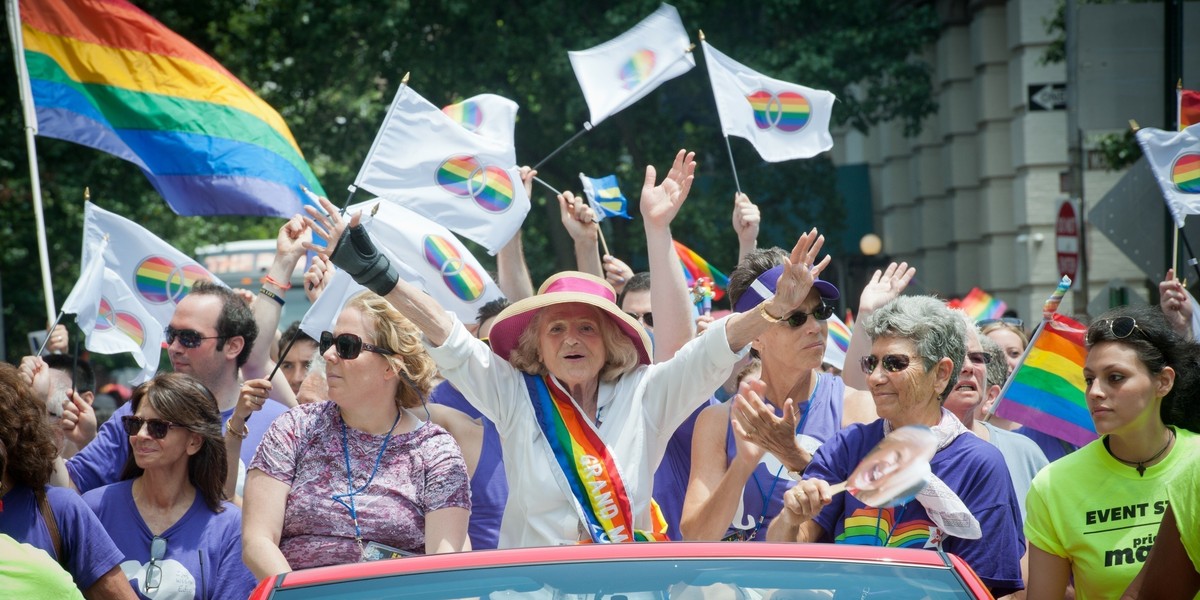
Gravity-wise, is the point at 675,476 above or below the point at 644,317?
below

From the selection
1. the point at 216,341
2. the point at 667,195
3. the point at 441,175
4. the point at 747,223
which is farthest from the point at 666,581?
the point at 441,175

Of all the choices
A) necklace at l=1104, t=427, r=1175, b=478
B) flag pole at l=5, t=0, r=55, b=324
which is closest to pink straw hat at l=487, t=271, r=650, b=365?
necklace at l=1104, t=427, r=1175, b=478

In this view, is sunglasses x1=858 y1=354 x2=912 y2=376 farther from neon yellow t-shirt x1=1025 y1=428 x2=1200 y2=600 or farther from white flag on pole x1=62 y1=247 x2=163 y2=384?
white flag on pole x1=62 y1=247 x2=163 y2=384

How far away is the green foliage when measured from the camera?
17.0m

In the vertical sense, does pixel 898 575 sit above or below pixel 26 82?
below

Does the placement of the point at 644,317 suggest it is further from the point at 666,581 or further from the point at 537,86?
the point at 537,86

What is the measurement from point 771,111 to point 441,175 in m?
2.29

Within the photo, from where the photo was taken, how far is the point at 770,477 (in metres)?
4.83

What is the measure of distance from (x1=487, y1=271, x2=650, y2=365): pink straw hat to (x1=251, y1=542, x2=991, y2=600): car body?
1.74m

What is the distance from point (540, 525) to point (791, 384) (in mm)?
1043

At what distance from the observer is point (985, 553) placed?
3.98m

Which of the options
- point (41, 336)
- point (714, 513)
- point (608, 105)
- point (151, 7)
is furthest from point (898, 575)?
point (151, 7)

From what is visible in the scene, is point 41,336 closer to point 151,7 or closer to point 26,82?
point 26,82

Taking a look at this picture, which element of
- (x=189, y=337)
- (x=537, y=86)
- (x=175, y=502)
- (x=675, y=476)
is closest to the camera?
(x=175, y=502)
